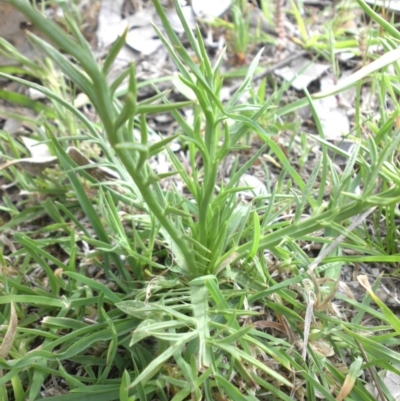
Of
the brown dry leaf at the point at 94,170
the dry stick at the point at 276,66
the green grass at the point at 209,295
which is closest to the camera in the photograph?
the green grass at the point at 209,295

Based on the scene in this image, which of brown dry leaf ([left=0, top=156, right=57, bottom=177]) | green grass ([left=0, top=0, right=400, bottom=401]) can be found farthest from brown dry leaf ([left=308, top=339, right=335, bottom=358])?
brown dry leaf ([left=0, top=156, right=57, bottom=177])

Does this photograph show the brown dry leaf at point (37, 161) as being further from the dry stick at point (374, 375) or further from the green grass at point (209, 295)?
the dry stick at point (374, 375)

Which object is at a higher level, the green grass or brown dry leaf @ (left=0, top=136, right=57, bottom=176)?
brown dry leaf @ (left=0, top=136, right=57, bottom=176)

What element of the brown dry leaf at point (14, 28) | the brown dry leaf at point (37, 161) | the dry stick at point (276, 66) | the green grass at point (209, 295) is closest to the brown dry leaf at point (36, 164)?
the brown dry leaf at point (37, 161)

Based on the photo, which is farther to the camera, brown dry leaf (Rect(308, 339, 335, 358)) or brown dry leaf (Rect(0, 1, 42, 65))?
brown dry leaf (Rect(0, 1, 42, 65))

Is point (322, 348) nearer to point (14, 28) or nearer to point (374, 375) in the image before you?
point (374, 375)

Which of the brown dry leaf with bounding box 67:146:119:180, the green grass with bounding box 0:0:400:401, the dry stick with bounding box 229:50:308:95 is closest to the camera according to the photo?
the green grass with bounding box 0:0:400:401

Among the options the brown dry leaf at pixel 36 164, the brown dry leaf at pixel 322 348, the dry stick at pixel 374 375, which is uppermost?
the brown dry leaf at pixel 36 164

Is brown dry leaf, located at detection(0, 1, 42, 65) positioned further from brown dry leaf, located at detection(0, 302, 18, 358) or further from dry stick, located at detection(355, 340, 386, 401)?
dry stick, located at detection(355, 340, 386, 401)

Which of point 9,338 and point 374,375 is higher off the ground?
point 9,338

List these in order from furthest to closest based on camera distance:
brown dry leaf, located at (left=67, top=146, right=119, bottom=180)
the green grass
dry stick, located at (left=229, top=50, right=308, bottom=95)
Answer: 1. dry stick, located at (left=229, top=50, right=308, bottom=95)
2. brown dry leaf, located at (left=67, top=146, right=119, bottom=180)
3. the green grass

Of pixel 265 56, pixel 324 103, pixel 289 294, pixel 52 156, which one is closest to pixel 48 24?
pixel 289 294

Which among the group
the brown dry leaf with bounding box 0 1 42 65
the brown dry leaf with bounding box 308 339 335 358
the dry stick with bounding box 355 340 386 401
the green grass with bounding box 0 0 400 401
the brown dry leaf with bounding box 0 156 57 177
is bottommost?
the dry stick with bounding box 355 340 386 401

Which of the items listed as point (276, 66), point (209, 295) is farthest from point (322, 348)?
point (276, 66)
